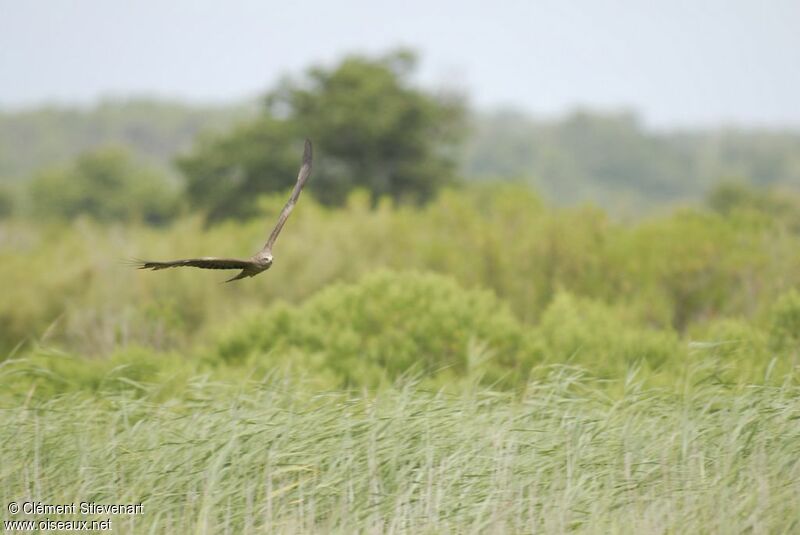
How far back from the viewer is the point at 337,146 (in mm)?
30312

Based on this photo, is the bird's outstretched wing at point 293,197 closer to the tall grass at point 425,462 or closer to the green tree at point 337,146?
the tall grass at point 425,462

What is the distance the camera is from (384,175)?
30797mm

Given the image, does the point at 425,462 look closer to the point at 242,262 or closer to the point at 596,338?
the point at 242,262

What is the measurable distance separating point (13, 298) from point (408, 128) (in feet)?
48.1

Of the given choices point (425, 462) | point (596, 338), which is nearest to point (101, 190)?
point (596, 338)

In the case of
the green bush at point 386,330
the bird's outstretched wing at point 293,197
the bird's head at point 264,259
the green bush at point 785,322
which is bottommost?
the green bush at point 386,330

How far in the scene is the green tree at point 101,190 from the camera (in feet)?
129

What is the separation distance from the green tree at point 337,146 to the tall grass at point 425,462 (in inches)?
880

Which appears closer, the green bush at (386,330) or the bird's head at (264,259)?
the bird's head at (264,259)

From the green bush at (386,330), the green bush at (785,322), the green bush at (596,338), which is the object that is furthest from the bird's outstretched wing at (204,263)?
the green bush at (785,322)

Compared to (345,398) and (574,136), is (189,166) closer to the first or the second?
(345,398)

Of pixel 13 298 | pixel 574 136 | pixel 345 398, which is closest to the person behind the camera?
pixel 345 398

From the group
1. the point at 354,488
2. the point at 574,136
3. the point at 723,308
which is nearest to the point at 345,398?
the point at 354,488

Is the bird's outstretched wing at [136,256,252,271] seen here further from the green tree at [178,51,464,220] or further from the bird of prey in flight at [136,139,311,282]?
the green tree at [178,51,464,220]
